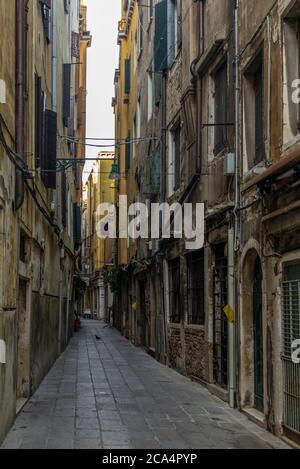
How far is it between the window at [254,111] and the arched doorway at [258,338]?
155 centimetres

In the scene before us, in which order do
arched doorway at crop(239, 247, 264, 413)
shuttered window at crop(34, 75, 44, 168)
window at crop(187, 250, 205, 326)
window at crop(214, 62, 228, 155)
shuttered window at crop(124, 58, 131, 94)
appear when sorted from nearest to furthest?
arched doorway at crop(239, 247, 264, 413) < window at crop(214, 62, 228, 155) < shuttered window at crop(34, 75, 44, 168) < window at crop(187, 250, 205, 326) < shuttered window at crop(124, 58, 131, 94)

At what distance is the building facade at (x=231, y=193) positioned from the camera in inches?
323

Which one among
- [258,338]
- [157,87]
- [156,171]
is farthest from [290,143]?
[157,87]

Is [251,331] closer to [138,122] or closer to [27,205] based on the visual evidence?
[27,205]

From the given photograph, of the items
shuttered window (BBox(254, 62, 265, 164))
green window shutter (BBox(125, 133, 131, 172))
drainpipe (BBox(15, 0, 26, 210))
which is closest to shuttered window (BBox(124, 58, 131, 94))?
green window shutter (BBox(125, 133, 131, 172))

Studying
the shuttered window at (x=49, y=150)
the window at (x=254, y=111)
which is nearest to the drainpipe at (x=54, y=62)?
the shuttered window at (x=49, y=150)

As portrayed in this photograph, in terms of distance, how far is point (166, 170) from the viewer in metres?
17.8

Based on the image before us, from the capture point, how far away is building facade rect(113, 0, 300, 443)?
820 centimetres

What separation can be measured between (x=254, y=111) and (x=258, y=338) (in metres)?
3.31

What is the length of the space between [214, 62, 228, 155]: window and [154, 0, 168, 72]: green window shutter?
18.3 ft

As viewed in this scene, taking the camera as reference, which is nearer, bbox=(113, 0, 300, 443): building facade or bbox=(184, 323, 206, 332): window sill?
bbox=(113, 0, 300, 443): building facade

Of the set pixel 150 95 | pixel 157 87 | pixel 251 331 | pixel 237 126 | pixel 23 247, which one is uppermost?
pixel 150 95

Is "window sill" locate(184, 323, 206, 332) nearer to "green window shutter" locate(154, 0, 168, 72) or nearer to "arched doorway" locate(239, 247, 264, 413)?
"arched doorway" locate(239, 247, 264, 413)

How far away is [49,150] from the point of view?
13.3m
